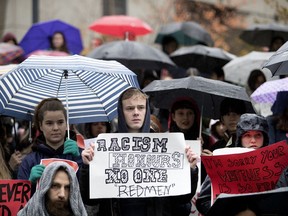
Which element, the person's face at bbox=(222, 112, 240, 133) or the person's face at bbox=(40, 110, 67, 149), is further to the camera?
→ the person's face at bbox=(222, 112, 240, 133)

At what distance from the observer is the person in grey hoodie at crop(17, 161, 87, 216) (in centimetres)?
725

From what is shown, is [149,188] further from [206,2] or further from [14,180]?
[206,2]

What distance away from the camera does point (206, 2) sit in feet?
106

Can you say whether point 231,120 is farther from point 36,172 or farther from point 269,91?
point 36,172

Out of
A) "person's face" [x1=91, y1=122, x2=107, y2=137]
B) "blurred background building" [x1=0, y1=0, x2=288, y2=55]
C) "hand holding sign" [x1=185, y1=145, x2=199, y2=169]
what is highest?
"blurred background building" [x1=0, y1=0, x2=288, y2=55]

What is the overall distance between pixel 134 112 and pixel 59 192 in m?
0.96

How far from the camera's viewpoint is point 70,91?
31.9 feet

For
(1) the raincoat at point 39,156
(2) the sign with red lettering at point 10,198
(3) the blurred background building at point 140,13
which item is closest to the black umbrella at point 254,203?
(1) the raincoat at point 39,156

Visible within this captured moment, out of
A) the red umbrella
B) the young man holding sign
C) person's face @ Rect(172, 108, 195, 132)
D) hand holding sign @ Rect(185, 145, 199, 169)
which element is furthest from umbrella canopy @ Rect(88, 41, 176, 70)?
hand holding sign @ Rect(185, 145, 199, 169)

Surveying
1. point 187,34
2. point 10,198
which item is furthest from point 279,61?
point 187,34

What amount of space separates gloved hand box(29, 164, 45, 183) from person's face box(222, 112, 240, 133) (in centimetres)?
275

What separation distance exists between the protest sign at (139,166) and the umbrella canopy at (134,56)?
231 inches

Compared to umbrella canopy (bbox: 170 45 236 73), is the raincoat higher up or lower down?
lower down

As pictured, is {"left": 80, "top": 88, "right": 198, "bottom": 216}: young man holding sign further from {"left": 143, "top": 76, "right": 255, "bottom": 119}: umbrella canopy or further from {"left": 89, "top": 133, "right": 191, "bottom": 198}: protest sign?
{"left": 143, "top": 76, "right": 255, "bottom": 119}: umbrella canopy
